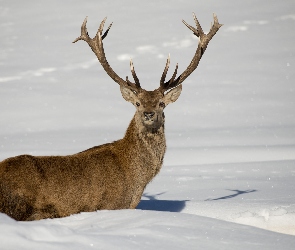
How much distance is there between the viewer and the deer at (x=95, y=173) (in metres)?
7.33

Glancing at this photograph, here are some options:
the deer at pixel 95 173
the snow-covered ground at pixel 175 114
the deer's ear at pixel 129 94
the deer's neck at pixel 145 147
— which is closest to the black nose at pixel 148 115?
the deer at pixel 95 173

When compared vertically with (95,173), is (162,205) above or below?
below

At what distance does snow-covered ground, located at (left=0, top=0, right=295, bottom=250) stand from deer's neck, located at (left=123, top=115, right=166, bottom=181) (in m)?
0.85

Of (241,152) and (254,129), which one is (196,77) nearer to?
(254,129)

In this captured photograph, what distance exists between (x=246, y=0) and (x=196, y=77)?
1879cm

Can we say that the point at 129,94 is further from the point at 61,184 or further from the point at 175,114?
the point at 175,114

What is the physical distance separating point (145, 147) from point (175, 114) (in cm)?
2034

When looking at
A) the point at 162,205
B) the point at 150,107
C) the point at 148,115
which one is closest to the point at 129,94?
the point at 150,107

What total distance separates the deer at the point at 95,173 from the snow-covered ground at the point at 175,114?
571 mm

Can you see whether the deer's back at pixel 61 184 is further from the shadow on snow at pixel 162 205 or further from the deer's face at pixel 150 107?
the shadow on snow at pixel 162 205

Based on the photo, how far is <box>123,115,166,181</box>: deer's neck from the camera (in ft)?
27.5

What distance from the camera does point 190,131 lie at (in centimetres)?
2370

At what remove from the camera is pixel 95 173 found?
26.1 ft

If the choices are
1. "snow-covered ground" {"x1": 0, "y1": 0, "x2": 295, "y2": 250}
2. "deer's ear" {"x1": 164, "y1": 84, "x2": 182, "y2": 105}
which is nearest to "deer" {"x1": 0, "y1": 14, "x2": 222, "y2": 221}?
"deer's ear" {"x1": 164, "y1": 84, "x2": 182, "y2": 105}
